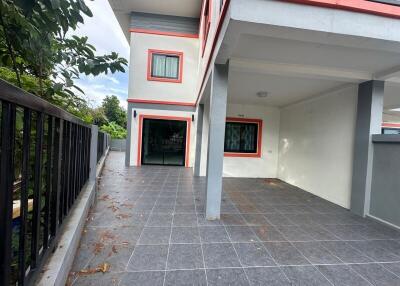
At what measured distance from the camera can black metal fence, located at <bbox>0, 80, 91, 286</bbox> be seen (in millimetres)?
1064

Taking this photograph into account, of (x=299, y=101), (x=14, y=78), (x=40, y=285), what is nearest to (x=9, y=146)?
(x=40, y=285)

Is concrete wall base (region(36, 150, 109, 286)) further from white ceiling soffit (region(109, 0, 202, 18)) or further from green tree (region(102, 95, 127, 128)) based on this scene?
green tree (region(102, 95, 127, 128))

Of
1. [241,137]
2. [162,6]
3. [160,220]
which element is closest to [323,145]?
[241,137]

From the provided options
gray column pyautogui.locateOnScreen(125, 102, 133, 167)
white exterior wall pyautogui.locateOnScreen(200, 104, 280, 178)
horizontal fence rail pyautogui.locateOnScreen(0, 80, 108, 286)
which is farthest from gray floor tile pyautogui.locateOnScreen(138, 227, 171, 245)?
gray column pyautogui.locateOnScreen(125, 102, 133, 167)

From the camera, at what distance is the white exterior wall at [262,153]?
7.52m

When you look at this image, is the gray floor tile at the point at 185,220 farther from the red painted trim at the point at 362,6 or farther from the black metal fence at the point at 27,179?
the red painted trim at the point at 362,6

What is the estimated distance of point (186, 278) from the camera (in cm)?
210

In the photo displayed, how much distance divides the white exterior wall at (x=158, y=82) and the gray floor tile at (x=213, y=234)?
267 inches

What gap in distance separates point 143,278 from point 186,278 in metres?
0.42

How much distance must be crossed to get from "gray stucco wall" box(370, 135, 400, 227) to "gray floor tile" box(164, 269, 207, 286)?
347cm

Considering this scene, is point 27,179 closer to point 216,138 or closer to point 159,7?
point 216,138

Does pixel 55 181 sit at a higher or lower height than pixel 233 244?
higher

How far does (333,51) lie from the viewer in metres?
3.14

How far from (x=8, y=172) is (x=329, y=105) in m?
5.97
